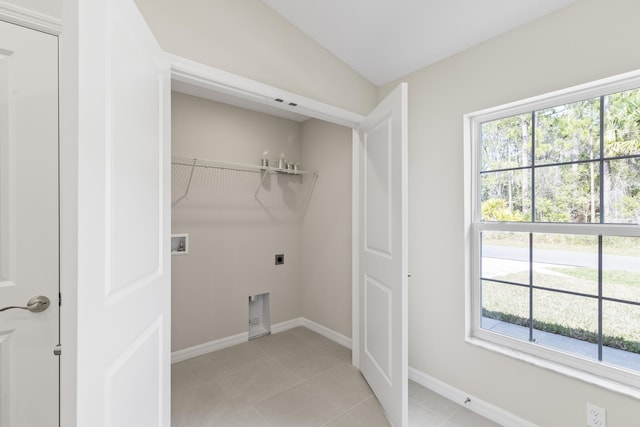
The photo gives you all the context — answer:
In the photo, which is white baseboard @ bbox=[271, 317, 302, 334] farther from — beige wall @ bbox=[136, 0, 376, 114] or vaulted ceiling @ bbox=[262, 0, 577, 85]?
vaulted ceiling @ bbox=[262, 0, 577, 85]

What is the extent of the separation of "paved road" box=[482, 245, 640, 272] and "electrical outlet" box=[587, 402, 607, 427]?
699 mm

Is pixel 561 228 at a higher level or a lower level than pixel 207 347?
higher

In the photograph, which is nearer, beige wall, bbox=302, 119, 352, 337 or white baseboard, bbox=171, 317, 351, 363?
white baseboard, bbox=171, 317, 351, 363

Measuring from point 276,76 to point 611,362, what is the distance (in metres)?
2.46

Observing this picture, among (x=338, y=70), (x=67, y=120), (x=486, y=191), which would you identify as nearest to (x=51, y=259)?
(x=67, y=120)

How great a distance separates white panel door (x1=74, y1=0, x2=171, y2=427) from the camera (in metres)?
0.72

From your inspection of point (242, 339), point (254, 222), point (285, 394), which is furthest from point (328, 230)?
point (285, 394)

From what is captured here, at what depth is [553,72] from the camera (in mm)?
1540

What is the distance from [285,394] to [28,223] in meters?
1.78

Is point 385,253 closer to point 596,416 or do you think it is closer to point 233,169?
point 596,416

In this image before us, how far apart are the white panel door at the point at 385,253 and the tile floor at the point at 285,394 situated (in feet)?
0.68

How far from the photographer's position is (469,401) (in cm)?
184

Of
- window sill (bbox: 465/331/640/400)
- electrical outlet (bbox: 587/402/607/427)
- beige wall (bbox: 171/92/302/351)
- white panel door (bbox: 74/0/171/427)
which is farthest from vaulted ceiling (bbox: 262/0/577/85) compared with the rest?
electrical outlet (bbox: 587/402/607/427)

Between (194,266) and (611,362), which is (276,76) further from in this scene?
(611,362)
